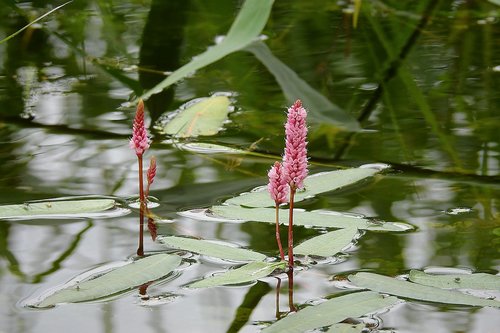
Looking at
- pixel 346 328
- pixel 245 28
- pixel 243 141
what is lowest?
pixel 346 328

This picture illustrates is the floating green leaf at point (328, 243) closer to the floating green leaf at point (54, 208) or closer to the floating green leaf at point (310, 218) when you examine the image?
the floating green leaf at point (310, 218)

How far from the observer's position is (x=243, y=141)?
1.87 meters

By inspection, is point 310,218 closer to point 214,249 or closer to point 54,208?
point 214,249

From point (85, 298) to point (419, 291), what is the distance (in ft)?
1.33

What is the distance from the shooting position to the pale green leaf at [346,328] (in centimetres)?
111

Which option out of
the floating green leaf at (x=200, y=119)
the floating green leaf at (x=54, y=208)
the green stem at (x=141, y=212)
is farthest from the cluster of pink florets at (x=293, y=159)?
the floating green leaf at (x=200, y=119)

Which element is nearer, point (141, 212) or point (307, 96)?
point (141, 212)

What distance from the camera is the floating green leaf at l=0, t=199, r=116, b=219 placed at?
1.48m

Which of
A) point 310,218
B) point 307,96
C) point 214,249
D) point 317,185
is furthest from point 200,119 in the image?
point 214,249

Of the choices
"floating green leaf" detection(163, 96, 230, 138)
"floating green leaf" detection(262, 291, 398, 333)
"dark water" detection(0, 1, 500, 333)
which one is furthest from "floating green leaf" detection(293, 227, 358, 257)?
"floating green leaf" detection(163, 96, 230, 138)

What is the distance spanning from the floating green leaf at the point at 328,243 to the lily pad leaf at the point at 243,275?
58 millimetres

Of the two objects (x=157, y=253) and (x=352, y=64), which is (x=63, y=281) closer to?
(x=157, y=253)

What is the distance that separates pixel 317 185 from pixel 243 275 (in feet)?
1.22

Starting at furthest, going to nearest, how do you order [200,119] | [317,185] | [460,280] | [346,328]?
[200,119], [317,185], [460,280], [346,328]
